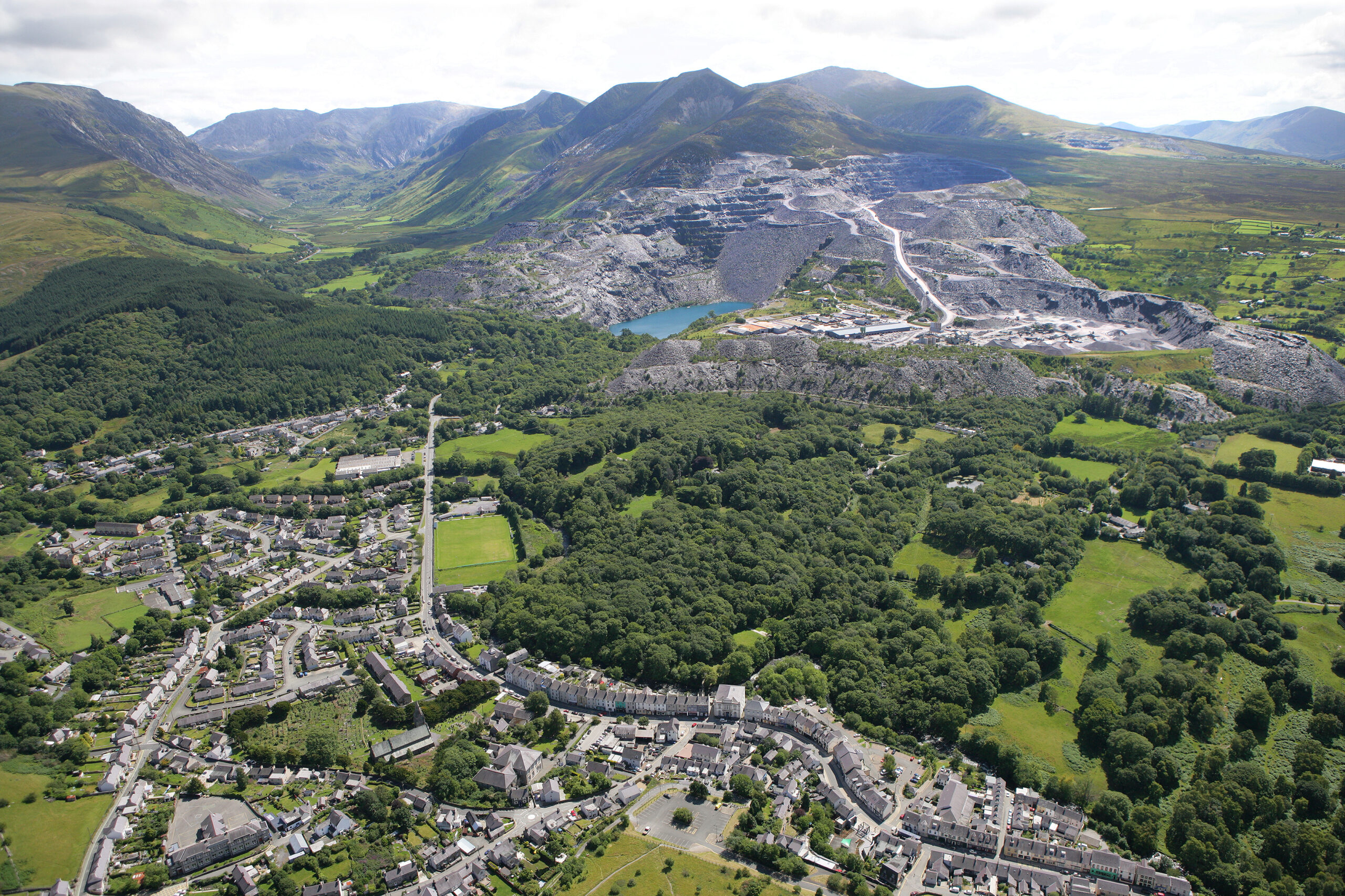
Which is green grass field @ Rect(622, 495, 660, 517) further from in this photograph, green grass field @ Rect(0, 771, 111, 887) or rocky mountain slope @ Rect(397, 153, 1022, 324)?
rocky mountain slope @ Rect(397, 153, 1022, 324)

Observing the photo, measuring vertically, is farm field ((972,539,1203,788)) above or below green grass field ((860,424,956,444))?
below

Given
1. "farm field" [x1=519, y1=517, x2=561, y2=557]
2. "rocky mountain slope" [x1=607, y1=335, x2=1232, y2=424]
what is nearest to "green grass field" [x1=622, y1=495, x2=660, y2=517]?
"farm field" [x1=519, y1=517, x2=561, y2=557]

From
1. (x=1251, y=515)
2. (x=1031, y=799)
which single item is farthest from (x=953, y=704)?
(x=1251, y=515)

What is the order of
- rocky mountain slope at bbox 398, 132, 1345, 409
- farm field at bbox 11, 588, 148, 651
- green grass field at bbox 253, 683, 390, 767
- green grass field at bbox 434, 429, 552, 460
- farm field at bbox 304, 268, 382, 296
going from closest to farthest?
green grass field at bbox 253, 683, 390, 767 < farm field at bbox 11, 588, 148, 651 < green grass field at bbox 434, 429, 552, 460 < rocky mountain slope at bbox 398, 132, 1345, 409 < farm field at bbox 304, 268, 382, 296

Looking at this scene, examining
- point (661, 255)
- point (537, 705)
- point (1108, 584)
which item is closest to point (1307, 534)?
point (1108, 584)

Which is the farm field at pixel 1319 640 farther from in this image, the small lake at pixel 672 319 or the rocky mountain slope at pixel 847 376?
the small lake at pixel 672 319

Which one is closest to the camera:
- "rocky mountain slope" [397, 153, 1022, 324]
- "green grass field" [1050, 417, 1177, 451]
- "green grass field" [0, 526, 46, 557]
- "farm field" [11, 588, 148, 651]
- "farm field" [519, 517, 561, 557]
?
"farm field" [11, 588, 148, 651]

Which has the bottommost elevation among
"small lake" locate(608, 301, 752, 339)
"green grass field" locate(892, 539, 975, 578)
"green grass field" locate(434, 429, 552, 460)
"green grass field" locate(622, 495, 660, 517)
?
"green grass field" locate(892, 539, 975, 578)
